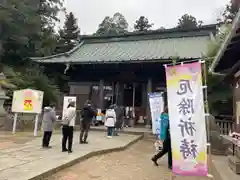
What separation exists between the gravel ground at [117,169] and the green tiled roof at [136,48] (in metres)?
7.47

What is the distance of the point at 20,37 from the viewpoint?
23.1 m

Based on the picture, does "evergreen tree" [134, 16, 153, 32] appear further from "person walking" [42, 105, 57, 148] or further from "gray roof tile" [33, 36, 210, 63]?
"person walking" [42, 105, 57, 148]

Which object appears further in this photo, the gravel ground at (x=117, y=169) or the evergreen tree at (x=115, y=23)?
the evergreen tree at (x=115, y=23)

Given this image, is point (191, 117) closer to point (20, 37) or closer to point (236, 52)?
point (236, 52)

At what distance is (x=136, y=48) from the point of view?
1847 centimetres

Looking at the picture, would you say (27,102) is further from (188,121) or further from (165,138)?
(188,121)

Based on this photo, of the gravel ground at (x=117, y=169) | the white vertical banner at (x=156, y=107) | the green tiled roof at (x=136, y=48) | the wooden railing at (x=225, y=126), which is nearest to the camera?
the gravel ground at (x=117, y=169)

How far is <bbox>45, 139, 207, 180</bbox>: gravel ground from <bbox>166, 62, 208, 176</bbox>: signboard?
1591 millimetres

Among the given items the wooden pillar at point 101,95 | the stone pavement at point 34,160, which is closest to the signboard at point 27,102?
the stone pavement at point 34,160

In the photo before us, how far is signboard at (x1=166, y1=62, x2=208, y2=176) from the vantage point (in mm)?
4598

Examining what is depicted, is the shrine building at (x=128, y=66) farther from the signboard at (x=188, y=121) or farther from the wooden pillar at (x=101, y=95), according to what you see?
the signboard at (x=188, y=121)

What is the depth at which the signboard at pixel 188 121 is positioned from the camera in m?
4.60

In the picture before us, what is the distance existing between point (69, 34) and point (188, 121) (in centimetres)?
3599

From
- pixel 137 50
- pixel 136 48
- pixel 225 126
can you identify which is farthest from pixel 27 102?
pixel 136 48
